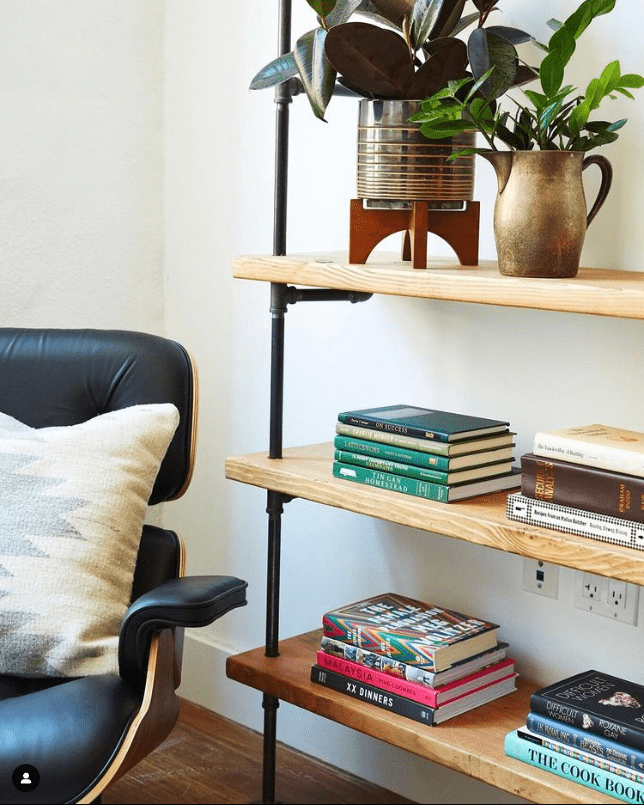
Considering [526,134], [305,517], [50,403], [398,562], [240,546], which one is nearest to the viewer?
[526,134]

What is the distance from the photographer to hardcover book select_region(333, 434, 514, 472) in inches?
61.9

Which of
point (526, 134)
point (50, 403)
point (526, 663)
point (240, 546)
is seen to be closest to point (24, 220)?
point (50, 403)

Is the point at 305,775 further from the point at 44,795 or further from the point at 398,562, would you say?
the point at 44,795

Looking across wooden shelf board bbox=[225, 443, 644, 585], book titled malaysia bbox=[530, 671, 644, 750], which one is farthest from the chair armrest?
book titled malaysia bbox=[530, 671, 644, 750]

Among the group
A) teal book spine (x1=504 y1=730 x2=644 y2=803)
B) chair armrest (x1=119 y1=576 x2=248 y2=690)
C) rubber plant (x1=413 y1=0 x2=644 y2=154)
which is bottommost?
teal book spine (x1=504 y1=730 x2=644 y2=803)

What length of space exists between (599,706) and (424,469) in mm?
408

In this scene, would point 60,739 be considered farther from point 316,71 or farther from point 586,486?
point 316,71

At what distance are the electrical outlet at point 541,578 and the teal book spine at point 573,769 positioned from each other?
1.02 ft

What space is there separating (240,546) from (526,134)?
1212 mm

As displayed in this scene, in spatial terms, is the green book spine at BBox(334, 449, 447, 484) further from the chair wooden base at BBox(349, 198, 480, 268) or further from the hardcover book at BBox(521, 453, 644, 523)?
the chair wooden base at BBox(349, 198, 480, 268)

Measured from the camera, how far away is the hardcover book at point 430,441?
157 centimetres

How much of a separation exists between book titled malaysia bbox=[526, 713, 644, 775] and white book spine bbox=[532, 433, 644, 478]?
0.37 meters

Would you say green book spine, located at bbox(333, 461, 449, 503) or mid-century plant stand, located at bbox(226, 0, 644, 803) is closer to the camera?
mid-century plant stand, located at bbox(226, 0, 644, 803)

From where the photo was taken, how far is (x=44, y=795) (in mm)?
1330
